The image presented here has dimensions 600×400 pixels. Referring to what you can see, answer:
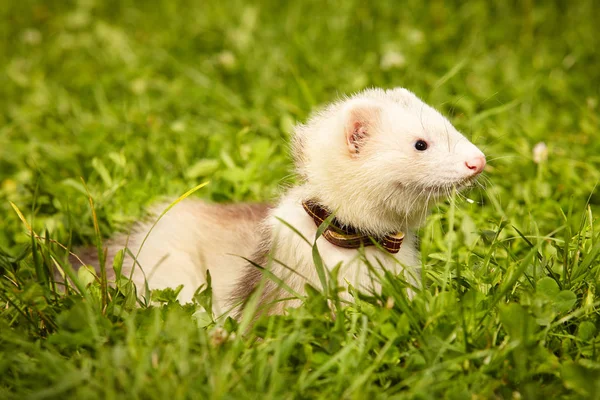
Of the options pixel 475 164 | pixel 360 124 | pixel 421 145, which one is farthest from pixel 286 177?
pixel 475 164

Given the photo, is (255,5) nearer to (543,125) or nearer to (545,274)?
(543,125)

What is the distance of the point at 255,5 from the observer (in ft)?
25.1

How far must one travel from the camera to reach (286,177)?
11.6ft

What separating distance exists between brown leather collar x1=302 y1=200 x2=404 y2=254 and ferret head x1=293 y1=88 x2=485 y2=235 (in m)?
0.04

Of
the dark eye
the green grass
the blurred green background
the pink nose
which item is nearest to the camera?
the green grass

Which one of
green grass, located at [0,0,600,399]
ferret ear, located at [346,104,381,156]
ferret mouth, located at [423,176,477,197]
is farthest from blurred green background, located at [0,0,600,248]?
ferret mouth, located at [423,176,477,197]

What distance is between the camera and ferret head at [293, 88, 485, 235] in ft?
9.84

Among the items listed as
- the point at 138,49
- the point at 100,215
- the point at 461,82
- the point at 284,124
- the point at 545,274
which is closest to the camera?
the point at 545,274

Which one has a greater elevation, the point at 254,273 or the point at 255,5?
the point at 255,5

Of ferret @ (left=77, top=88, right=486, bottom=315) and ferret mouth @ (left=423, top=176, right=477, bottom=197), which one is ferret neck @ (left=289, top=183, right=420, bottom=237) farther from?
ferret mouth @ (left=423, top=176, right=477, bottom=197)

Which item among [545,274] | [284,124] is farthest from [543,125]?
[545,274]

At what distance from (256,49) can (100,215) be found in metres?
3.14

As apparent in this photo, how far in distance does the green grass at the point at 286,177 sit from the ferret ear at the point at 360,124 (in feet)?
1.79

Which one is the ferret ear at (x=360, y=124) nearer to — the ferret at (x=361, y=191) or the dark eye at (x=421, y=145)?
the ferret at (x=361, y=191)
